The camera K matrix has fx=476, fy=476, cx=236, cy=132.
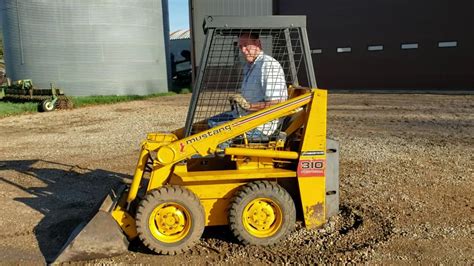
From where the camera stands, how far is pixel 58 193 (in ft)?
19.3

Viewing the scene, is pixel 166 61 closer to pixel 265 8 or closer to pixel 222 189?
pixel 265 8

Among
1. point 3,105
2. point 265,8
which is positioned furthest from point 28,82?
point 265,8

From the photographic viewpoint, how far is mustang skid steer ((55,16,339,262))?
12.9 feet

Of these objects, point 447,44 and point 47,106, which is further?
point 447,44

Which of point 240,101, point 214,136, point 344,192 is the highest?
point 240,101

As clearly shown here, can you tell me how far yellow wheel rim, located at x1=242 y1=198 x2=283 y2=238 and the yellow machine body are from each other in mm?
202

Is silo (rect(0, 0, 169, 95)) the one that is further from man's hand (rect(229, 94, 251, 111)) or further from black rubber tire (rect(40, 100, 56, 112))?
man's hand (rect(229, 94, 251, 111))

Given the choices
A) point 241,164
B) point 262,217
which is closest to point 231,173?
point 241,164

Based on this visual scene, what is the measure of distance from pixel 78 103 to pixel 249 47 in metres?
15.4

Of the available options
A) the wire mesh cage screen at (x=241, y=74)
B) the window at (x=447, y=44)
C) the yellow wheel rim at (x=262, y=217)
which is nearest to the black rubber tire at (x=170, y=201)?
the yellow wheel rim at (x=262, y=217)

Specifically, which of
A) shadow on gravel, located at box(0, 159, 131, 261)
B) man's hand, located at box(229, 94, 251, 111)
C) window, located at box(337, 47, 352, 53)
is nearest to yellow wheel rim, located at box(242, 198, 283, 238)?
man's hand, located at box(229, 94, 251, 111)

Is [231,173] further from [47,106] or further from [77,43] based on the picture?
[77,43]

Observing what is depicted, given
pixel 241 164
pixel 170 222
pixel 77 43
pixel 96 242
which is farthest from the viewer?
pixel 77 43

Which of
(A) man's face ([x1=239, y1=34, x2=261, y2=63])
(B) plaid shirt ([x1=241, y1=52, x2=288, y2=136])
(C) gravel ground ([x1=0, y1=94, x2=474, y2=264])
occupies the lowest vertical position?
(C) gravel ground ([x1=0, y1=94, x2=474, y2=264])
